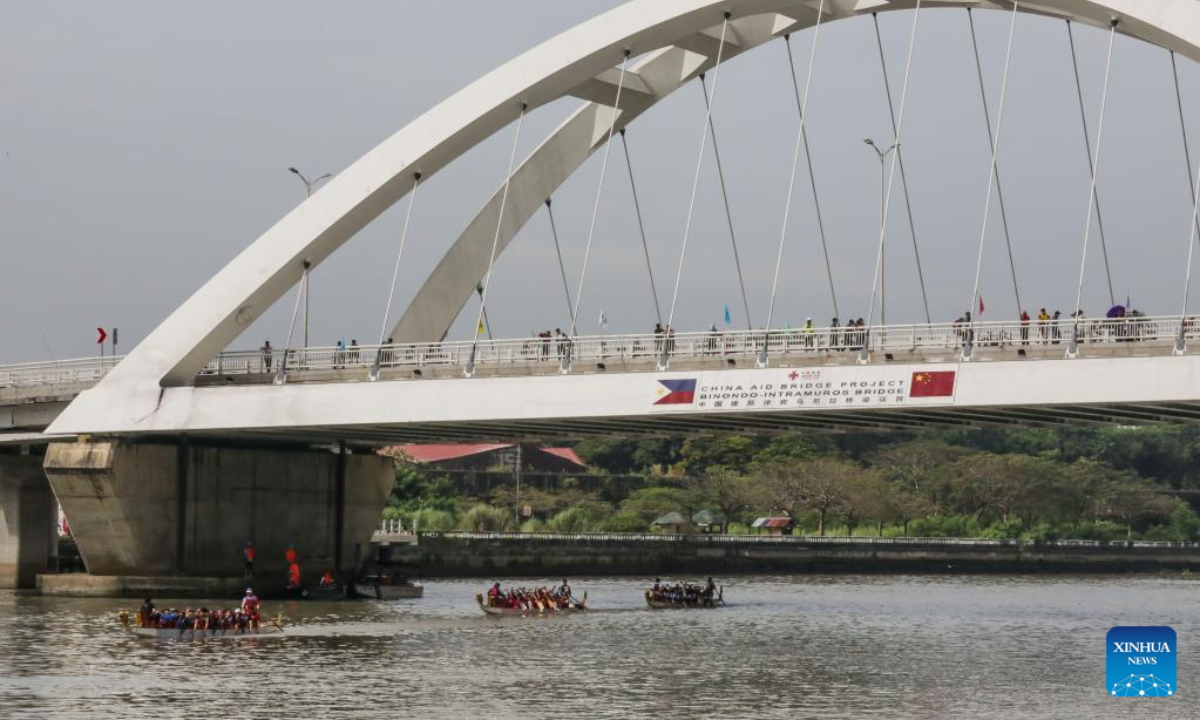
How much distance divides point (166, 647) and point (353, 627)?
7167 millimetres

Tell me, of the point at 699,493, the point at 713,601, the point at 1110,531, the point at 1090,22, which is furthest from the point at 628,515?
the point at 1090,22

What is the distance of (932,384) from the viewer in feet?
156

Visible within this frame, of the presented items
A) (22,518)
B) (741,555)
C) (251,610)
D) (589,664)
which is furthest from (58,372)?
(741,555)

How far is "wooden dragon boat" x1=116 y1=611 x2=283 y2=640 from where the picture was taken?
50.3 m

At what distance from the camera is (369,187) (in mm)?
58469

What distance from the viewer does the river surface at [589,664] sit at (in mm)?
37250

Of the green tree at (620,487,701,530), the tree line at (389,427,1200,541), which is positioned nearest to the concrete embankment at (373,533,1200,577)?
the tree line at (389,427,1200,541)

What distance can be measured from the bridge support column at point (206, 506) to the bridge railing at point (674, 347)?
12.1 ft

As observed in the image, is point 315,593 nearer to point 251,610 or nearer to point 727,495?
point 251,610

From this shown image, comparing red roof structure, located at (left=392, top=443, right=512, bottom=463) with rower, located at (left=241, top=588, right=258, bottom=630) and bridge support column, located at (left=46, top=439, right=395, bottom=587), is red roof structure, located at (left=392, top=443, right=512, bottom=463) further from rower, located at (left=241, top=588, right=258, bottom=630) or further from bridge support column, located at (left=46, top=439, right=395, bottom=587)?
rower, located at (left=241, top=588, right=258, bottom=630)

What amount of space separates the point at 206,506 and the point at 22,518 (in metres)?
9.61

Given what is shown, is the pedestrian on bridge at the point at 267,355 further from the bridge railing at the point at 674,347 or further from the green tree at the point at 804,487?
the green tree at the point at 804,487

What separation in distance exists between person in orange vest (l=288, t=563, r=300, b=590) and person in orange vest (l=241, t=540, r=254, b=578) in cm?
134

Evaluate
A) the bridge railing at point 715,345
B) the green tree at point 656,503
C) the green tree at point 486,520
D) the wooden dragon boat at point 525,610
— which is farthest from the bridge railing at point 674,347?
the green tree at point 656,503
